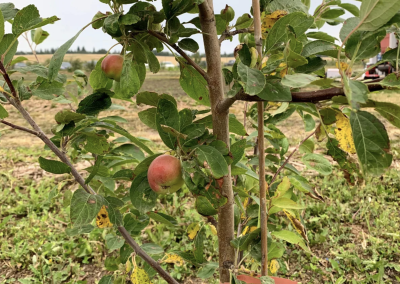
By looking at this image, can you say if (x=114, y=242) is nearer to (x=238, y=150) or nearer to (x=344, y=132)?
(x=238, y=150)

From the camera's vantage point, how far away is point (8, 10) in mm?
766

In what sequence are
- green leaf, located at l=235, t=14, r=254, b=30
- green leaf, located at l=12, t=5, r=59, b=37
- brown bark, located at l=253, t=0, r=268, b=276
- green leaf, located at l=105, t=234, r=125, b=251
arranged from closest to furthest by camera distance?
1. brown bark, located at l=253, t=0, r=268, b=276
2. green leaf, located at l=12, t=5, r=59, b=37
3. green leaf, located at l=235, t=14, r=254, b=30
4. green leaf, located at l=105, t=234, r=125, b=251

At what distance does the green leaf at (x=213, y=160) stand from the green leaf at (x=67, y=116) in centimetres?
35

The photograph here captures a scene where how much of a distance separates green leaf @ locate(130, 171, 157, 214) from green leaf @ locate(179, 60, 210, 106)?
9.8 inches

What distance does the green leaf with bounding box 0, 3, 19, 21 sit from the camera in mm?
753

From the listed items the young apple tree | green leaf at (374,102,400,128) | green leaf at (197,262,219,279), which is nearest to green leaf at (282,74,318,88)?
the young apple tree

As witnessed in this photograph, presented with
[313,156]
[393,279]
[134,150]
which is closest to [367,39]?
[313,156]

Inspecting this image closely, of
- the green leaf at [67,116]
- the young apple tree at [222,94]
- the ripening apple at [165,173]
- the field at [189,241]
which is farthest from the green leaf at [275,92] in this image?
the field at [189,241]

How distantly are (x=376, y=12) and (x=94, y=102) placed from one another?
0.66m

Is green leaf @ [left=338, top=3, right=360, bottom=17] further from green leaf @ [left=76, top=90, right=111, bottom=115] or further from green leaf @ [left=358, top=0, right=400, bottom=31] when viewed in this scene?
green leaf @ [left=76, top=90, right=111, bottom=115]

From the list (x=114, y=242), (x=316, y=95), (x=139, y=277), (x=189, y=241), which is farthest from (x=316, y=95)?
(x=189, y=241)

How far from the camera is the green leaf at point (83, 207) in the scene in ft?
2.43

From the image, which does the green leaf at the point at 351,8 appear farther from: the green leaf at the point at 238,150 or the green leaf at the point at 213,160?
the green leaf at the point at 213,160

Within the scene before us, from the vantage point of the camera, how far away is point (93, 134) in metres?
0.85
